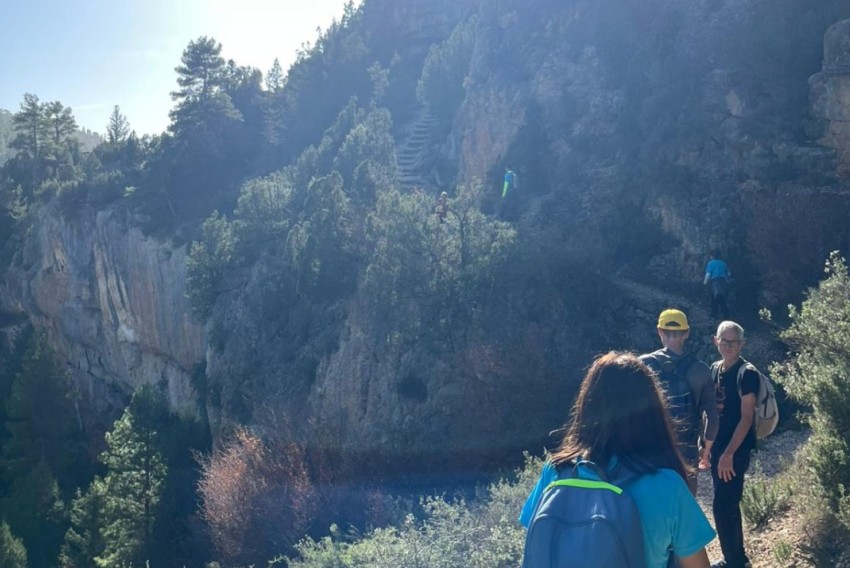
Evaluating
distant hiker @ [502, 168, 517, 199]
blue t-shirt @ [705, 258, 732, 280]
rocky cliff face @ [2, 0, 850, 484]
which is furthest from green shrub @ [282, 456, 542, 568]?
distant hiker @ [502, 168, 517, 199]

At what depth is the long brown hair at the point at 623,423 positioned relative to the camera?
2.49 meters

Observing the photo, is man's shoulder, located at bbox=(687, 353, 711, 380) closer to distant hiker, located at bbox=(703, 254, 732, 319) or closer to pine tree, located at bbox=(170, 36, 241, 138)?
distant hiker, located at bbox=(703, 254, 732, 319)

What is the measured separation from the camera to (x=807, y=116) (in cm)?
1619

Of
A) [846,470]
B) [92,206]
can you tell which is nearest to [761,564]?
[846,470]

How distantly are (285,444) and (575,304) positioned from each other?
7028mm

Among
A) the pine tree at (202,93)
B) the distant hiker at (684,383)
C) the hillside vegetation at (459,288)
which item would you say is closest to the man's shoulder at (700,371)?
the distant hiker at (684,383)

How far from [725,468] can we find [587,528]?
10.3 feet

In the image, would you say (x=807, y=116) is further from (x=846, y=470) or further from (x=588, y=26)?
(x=846, y=470)

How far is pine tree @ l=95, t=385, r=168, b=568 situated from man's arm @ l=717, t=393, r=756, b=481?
20.4 metres

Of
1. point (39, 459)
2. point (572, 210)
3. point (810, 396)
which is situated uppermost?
point (572, 210)

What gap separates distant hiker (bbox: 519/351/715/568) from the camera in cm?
224

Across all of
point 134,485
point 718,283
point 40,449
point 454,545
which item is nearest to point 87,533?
point 134,485

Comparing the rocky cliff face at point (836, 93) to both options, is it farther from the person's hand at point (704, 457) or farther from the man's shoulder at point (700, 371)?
the man's shoulder at point (700, 371)

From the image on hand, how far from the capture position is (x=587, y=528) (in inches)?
88.4
